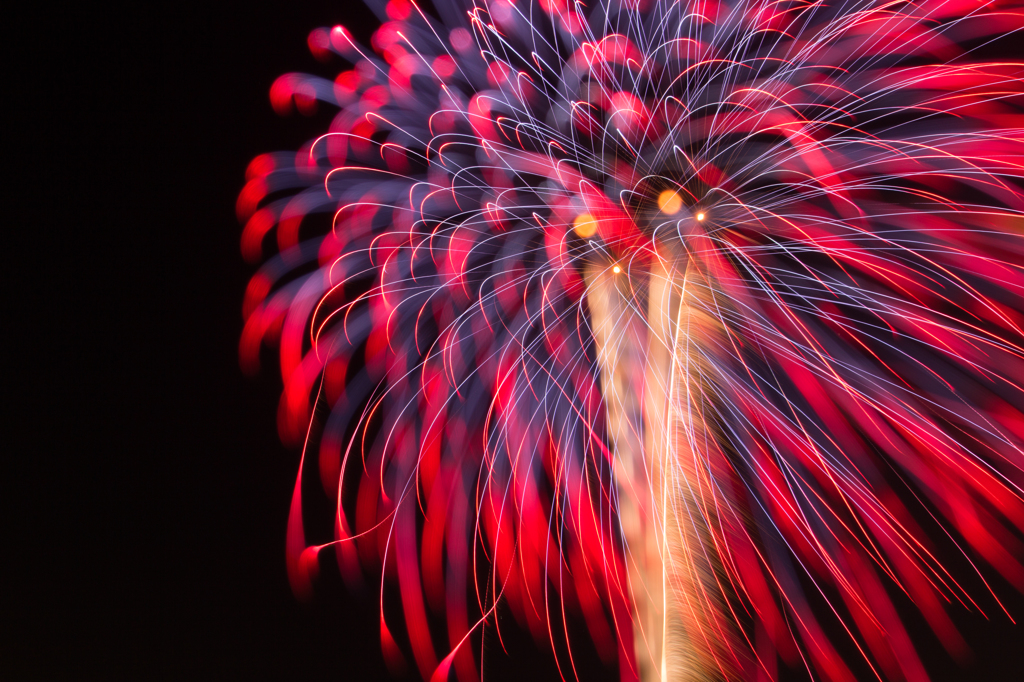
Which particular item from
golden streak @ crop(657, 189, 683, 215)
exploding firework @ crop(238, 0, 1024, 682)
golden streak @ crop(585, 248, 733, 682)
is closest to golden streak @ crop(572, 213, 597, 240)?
exploding firework @ crop(238, 0, 1024, 682)

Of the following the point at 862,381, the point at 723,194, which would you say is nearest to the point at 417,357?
the point at 723,194

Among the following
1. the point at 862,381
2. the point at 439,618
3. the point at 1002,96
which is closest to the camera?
the point at 1002,96

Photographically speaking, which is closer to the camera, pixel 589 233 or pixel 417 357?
pixel 589 233

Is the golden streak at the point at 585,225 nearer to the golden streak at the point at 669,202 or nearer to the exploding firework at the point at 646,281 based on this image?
the exploding firework at the point at 646,281

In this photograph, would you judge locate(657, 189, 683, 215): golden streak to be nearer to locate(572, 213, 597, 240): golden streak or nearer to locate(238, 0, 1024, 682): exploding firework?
locate(238, 0, 1024, 682): exploding firework

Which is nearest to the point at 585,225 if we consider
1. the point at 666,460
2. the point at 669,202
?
the point at 669,202

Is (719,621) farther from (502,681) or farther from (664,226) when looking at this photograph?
(502,681)
